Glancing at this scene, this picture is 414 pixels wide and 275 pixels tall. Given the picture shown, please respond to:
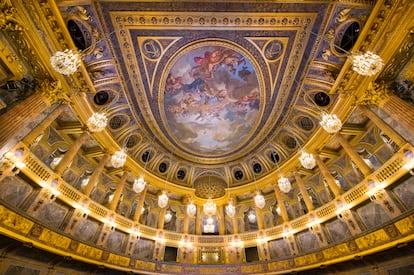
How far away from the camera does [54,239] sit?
8867 millimetres

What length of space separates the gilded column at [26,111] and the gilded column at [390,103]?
1425 cm

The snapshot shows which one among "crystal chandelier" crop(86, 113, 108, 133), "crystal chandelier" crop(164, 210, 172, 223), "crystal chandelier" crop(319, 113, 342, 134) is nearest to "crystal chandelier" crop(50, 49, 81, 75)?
"crystal chandelier" crop(86, 113, 108, 133)

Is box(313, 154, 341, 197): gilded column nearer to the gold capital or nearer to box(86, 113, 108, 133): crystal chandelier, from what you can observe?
box(86, 113, 108, 133): crystal chandelier

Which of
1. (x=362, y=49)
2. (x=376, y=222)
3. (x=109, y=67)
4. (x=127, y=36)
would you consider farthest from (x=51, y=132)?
(x=376, y=222)

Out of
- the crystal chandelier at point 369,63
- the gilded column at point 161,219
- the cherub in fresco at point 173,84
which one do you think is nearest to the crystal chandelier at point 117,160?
the cherub in fresco at point 173,84

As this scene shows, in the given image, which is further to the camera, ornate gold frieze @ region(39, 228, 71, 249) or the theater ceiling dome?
the theater ceiling dome

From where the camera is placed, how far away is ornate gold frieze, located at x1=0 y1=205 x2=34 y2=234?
23.0ft

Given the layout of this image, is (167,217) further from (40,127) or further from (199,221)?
(40,127)

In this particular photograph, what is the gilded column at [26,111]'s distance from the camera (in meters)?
6.96

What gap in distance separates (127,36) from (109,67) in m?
2.00

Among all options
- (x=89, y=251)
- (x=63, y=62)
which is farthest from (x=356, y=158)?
(x=89, y=251)

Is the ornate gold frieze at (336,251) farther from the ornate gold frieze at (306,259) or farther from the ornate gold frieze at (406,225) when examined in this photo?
the ornate gold frieze at (406,225)

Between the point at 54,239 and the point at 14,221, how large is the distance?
6.86 feet

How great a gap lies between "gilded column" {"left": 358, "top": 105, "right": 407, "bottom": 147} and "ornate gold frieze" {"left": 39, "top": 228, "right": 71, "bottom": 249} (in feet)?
51.2
